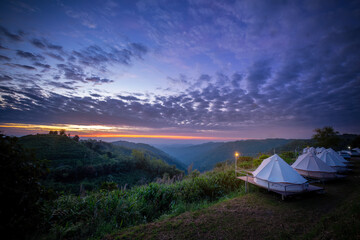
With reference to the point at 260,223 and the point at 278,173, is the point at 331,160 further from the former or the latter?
the point at 260,223

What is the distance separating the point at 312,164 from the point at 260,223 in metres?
8.59

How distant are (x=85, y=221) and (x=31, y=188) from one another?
251 cm

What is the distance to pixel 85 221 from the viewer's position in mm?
4098

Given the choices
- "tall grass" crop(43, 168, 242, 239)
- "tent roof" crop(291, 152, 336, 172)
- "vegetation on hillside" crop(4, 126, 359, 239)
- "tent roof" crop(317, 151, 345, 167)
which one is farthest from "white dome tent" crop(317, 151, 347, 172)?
"tall grass" crop(43, 168, 242, 239)

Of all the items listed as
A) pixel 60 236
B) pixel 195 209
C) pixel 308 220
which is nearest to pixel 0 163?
pixel 60 236

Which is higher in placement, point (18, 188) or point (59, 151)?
point (18, 188)

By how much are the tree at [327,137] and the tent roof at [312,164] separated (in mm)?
31932

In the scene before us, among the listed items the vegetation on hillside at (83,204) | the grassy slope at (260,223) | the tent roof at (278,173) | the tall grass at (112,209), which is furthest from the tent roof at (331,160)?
the tall grass at (112,209)

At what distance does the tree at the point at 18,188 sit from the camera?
2035mm

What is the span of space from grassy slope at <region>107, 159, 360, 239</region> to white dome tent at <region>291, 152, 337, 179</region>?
4228 millimetres

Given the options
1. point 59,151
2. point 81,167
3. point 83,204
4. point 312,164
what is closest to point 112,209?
point 83,204

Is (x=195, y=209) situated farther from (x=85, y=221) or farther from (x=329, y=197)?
(x=329, y=197)

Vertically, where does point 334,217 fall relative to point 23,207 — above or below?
below

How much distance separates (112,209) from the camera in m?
4.84
